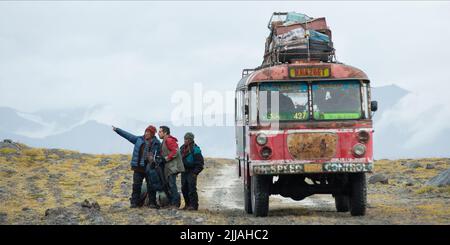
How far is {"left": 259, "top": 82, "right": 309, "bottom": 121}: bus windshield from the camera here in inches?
636

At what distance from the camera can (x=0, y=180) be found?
3073 centimetres

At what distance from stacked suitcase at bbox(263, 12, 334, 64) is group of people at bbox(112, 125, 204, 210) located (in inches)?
118

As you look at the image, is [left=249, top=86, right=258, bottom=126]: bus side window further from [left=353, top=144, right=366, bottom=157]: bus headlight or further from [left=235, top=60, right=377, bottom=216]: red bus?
[left=353, top=144, right=366, bottom=157]: bus headlight

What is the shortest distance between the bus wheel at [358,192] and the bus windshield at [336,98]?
55.0 inches

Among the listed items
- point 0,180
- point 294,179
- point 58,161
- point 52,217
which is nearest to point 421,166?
point 58,161

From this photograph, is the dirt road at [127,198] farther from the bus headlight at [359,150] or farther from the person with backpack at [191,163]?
the bus headlight at [359,150]

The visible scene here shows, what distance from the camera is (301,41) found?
59.4ft

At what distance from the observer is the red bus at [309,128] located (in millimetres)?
15891
